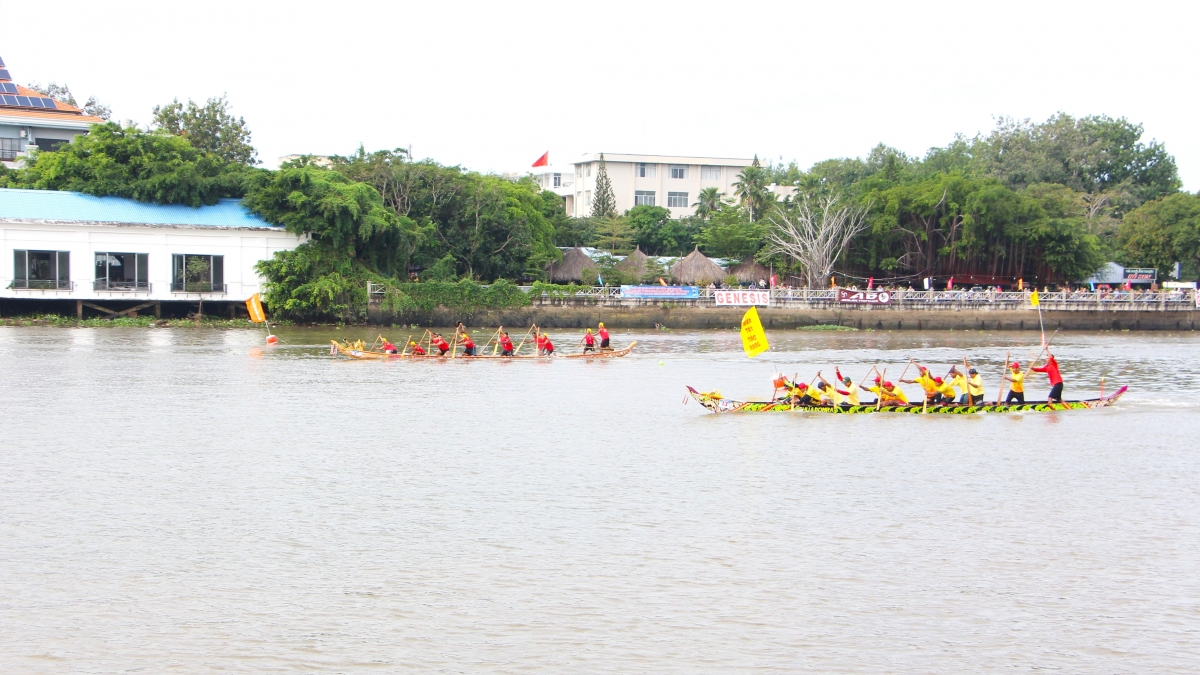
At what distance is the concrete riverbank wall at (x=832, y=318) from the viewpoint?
48281mm

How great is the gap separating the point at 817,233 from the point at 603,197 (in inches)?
821

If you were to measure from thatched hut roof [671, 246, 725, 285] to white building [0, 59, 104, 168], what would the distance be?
36477 mm

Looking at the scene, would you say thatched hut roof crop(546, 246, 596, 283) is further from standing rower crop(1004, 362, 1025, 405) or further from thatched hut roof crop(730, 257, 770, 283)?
standing rower crop(1004, 362, 1025, 405)

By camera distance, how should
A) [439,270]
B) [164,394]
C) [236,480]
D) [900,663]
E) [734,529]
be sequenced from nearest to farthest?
[900,663], [734,529], [236,480], [164,394], [439,270]

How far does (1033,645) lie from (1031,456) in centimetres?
984

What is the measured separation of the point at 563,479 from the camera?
671 inches

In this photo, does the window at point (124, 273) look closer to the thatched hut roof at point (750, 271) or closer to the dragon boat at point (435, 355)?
the dragon boat at point (435, 355)

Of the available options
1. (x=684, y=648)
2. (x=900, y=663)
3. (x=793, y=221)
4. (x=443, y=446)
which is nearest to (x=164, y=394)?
(x=443, y=446)

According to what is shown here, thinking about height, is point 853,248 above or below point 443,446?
above

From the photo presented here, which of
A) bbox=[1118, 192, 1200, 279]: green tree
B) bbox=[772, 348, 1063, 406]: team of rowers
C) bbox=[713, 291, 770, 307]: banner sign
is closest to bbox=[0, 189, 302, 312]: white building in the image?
bbox=[713, 291, 770, 307]: banner sign

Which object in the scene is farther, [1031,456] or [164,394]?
[164,394]

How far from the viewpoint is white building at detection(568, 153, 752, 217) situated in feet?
263

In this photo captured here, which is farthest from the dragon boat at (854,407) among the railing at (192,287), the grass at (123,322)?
the railing at (192,287)

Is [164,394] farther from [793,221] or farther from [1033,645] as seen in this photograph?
[793,221]
